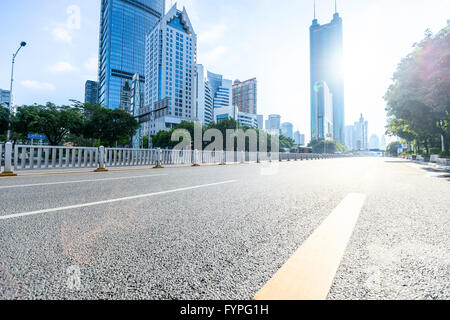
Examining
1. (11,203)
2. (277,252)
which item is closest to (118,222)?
(277,252)

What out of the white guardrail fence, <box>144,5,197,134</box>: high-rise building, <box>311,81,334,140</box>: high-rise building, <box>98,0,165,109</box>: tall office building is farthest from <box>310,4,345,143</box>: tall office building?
the white guardrail fence

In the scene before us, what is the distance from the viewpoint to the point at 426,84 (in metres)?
15.5

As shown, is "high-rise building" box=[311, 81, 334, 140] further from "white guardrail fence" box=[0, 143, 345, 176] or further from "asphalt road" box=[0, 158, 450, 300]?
"asphalt road" box=[0, 158, 450, 300]

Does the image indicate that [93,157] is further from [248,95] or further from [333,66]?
[333,66]

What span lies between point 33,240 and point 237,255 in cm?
156

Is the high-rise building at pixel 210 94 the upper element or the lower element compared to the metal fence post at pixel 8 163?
upper

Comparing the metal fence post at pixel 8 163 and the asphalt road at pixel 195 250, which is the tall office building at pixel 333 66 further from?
the asphalt road at pixel 195 250

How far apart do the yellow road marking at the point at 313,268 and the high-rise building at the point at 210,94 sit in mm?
129211

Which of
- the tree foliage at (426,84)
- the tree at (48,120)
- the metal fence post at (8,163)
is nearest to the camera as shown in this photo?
the metal fence post at (8,163)

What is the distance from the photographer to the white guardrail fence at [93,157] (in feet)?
26.2

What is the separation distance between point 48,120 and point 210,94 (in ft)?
418

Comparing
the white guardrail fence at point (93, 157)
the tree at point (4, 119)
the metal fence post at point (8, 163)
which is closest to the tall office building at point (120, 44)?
the tree at point (4, 119)
